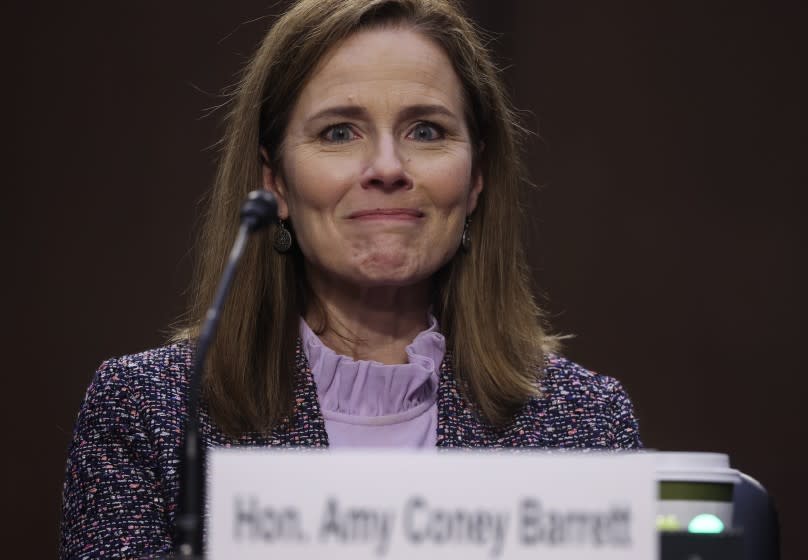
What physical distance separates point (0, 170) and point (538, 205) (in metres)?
1.39

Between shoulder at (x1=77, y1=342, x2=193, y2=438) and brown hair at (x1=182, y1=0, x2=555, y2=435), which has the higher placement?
brown hair at (x1=182, y1=0, x2=555, y2=435)

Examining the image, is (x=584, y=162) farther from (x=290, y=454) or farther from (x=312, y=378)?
(x=290, y=454)

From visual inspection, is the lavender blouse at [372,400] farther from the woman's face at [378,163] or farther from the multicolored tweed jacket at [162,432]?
the woman's face at [378,163]

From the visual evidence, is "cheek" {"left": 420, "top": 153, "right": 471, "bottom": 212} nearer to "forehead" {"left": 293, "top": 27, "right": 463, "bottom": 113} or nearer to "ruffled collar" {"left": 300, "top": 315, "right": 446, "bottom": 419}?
"forehead" {"left": 293, "top": 27, "right": 463, "bottom": 113}

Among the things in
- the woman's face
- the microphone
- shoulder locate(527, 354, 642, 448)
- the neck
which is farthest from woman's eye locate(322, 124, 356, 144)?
the microphone

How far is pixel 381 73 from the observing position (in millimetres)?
1903

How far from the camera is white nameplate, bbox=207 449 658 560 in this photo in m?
1.02

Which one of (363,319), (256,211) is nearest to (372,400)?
(363,319)

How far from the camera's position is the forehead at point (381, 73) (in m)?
1.89

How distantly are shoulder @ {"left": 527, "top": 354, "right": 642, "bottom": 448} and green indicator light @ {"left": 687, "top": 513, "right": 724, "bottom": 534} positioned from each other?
0.63m

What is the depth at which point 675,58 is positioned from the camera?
11.0 ft

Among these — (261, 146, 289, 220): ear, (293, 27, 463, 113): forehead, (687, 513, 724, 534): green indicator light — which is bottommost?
(687, 513, 724, 534): green indicator light

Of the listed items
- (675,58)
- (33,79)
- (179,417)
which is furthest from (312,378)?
(675,58)

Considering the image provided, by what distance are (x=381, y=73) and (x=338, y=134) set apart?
0.11m
